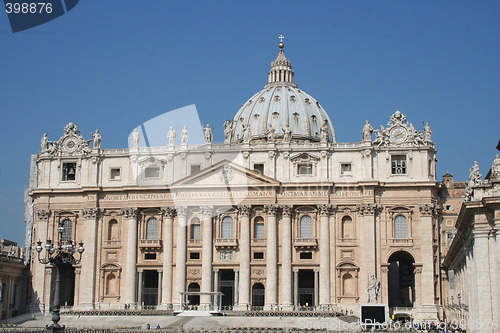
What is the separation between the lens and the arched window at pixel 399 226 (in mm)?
79000

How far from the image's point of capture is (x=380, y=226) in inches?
3103

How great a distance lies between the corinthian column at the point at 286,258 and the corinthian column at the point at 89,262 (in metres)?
19.4

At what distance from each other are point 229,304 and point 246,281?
4554mm

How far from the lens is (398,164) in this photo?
3157 inches

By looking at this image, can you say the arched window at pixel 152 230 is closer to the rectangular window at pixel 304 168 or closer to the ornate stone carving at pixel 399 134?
the rectangular window at pixel 304 168

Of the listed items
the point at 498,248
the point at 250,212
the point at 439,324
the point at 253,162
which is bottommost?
the point at 439,324

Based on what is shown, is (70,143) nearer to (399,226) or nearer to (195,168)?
(195,168)

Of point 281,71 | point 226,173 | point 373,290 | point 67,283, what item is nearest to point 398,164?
point 373,290

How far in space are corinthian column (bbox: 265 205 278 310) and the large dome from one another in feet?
114

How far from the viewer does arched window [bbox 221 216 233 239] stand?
81500mm

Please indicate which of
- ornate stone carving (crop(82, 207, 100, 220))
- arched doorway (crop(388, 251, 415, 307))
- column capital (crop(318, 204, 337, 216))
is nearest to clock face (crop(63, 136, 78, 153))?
ornate stone carving (crop(82, 207, 100, 220))

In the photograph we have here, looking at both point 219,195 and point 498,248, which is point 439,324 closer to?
point 219,195

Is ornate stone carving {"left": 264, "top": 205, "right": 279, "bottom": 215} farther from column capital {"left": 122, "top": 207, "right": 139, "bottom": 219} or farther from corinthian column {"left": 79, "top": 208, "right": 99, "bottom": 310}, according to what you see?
corinthian column {"left": 79, "top": 208, "right": 99, "bottom": 310}

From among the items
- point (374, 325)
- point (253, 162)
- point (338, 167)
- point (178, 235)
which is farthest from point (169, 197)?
point (374, 325)
